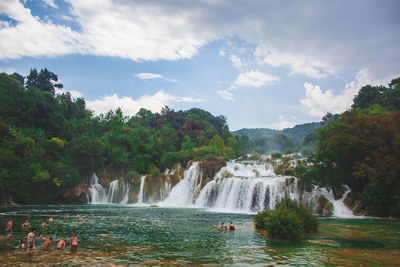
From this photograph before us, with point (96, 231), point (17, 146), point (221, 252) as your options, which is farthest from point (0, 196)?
point (221, 252)

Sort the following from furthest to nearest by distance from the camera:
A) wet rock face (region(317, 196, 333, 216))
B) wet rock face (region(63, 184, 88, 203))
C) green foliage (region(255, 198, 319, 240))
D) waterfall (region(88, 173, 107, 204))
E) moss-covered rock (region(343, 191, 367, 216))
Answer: waterfall (region(88, 173, 107, 204))
wet rock face (region(63, 184, 88, 203))
wet rock face (region(317, 196, 333, 216))
moss-covered rock (region(343, 191, 367, 216))
green foliage (region(255, 198, 319, 240))

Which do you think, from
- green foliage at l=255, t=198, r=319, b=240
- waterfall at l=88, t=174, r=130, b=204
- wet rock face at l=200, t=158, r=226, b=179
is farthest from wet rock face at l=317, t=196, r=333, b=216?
waterfall at l=88, t=174, r=130, b=204

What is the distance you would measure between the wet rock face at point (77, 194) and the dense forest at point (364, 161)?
99.3 feet

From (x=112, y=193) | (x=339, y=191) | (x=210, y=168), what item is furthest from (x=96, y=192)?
(x=339, y=191)

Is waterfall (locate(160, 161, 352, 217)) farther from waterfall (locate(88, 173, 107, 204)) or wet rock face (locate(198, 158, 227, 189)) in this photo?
waterfall (locate(88, 173, 107, 204))

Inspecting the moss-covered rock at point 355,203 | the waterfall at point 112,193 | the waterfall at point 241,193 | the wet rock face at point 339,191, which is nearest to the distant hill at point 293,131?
the waterfall at point 241,193

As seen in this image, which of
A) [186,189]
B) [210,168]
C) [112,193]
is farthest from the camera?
[112,193]

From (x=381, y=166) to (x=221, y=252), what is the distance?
19424mm

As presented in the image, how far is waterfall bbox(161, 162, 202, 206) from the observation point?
44375mm

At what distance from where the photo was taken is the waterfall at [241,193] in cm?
3184

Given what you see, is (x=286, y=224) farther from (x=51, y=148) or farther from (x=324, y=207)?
(x=51, y=148)

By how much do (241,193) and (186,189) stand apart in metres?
12.1

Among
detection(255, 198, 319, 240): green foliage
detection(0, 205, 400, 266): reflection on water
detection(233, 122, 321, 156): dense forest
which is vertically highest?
detection(233, 122, 321, 156): dense forest

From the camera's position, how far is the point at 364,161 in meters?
28.6
